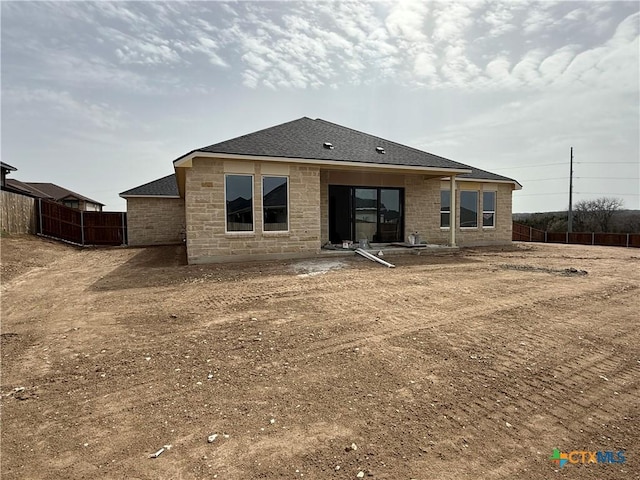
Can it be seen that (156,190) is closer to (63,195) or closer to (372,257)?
(372,257)

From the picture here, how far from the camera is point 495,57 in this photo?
11031mm

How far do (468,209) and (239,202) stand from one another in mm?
11542

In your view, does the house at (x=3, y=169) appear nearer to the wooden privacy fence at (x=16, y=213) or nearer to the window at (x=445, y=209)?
the wooden privacy fence at (x=16, y=213)

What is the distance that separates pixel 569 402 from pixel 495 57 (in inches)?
457

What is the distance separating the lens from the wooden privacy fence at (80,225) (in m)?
17.2

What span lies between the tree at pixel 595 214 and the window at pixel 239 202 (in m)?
37.0

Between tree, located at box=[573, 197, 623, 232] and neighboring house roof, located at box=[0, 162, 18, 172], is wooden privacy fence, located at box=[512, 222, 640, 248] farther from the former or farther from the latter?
neighboring house roof, located at box=[0, 162, 18, 172]

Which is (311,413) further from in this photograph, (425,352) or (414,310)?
(414,310)

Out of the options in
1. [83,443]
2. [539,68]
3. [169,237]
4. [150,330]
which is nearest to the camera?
[83,443]

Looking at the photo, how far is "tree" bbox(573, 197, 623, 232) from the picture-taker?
33.7 m

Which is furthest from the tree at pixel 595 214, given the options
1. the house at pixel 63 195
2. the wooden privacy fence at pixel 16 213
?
the house at pixel 63 195

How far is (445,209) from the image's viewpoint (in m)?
15.8

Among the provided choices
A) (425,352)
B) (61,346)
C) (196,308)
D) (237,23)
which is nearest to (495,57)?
(237,23)

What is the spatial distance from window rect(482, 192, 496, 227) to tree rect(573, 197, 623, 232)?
24230 mm
